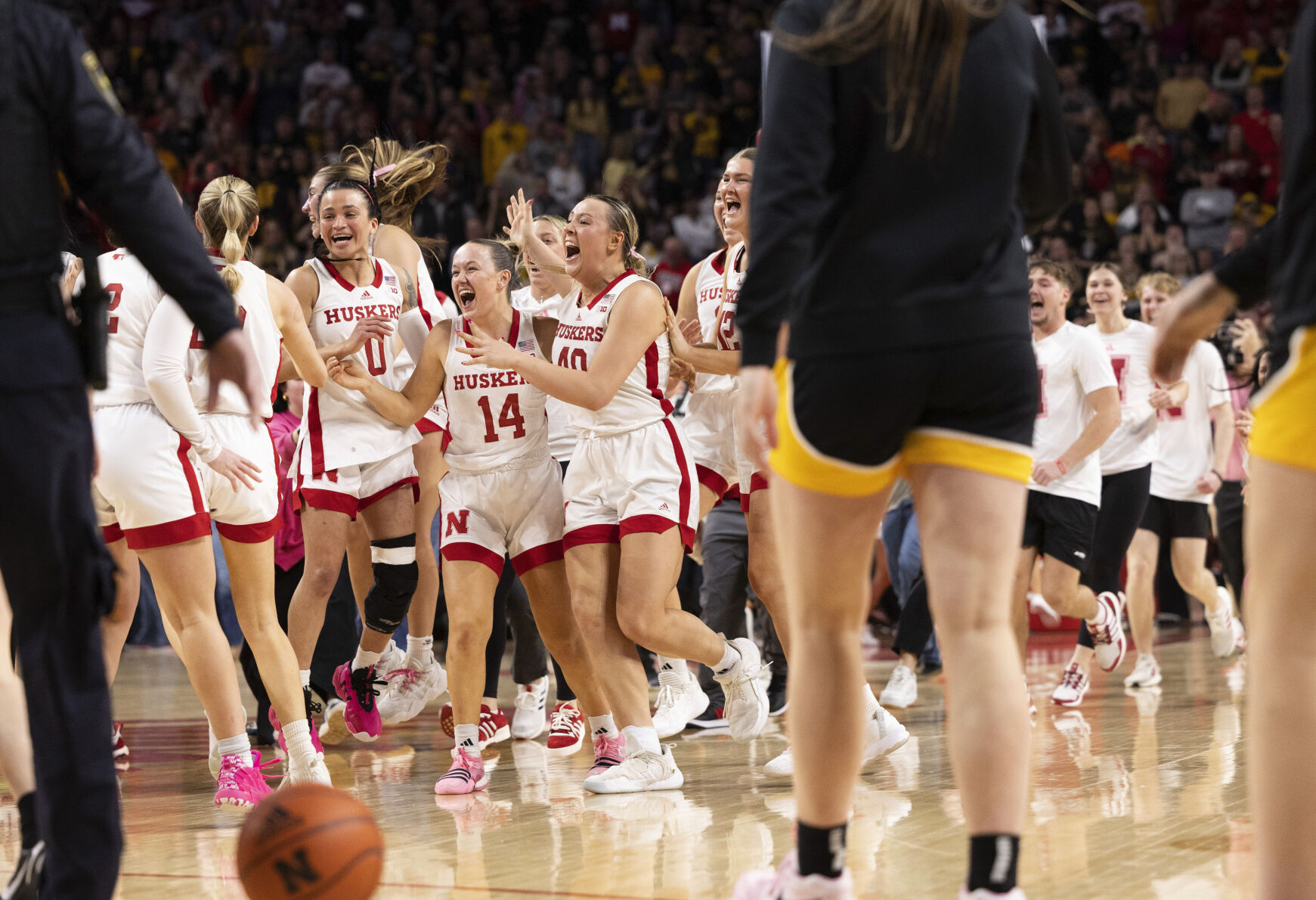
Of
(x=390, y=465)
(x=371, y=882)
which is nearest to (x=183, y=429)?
(x=390, y=465)

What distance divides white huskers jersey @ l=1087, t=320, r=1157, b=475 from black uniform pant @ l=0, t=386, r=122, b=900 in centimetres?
567

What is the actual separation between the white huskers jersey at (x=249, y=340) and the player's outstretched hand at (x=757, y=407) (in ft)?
8.42

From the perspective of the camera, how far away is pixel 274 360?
15.8 ft

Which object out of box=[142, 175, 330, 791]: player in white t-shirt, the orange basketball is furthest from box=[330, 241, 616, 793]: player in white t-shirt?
the orange basketball

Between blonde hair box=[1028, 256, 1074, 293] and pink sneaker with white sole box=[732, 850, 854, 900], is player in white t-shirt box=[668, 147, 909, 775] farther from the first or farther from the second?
pink sneaker with white sole box=[732, 850, 854, 900]

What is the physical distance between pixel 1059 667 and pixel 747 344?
6.52 meters

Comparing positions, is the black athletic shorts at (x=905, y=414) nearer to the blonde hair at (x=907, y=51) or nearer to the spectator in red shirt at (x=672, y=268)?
the blonde hair at (x=907, y=51)

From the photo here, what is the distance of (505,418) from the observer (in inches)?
206

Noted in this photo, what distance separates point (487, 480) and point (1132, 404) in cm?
391

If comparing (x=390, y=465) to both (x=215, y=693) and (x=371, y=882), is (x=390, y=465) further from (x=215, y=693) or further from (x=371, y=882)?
(x=371, y=882)

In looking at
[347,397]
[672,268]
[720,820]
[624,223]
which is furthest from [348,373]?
[672,268]

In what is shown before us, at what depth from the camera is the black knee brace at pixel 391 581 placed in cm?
568

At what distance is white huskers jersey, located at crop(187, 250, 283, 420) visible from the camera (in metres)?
4.62

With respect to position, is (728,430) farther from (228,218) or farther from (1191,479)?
(1191,479)
